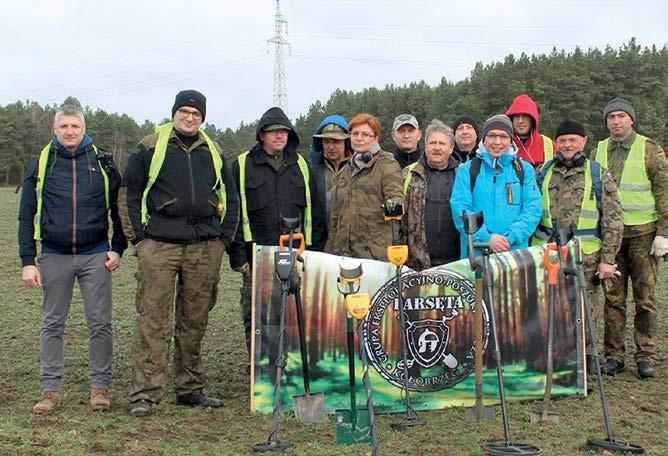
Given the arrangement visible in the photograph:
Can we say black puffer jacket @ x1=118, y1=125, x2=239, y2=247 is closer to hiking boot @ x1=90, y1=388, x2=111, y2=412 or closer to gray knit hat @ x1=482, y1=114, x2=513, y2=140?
hiking boot @ x1=90, y1=388, x2=111, y2=412

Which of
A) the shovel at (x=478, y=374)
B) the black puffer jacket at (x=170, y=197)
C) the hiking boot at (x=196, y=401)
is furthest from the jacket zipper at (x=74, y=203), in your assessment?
the shovel at (x=478, y=374)

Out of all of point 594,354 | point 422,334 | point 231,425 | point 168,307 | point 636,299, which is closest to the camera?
point 594,354

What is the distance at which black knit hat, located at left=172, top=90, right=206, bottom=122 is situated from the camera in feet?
20.3

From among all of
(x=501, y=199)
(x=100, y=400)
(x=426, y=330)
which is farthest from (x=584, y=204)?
(x=100, y=400)

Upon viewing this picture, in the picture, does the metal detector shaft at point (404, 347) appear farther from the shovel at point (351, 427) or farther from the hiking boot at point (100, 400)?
the hiking boot at point (100, 400)

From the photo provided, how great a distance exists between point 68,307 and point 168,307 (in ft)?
2.79

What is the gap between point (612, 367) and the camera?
24.4 ft

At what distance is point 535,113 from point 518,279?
219 cm

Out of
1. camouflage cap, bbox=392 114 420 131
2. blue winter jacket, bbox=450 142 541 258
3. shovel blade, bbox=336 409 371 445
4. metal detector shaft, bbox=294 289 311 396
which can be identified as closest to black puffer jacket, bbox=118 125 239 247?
metal detector shaft, bbox=294 289 311 396

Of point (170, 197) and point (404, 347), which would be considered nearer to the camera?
point (404, 347)

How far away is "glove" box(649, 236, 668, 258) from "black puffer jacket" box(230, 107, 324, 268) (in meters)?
3.54

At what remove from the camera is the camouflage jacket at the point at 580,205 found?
6.86 meters

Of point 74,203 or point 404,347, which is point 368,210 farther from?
point 74,203

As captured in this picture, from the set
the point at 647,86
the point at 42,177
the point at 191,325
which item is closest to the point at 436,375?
the point at 191,325
